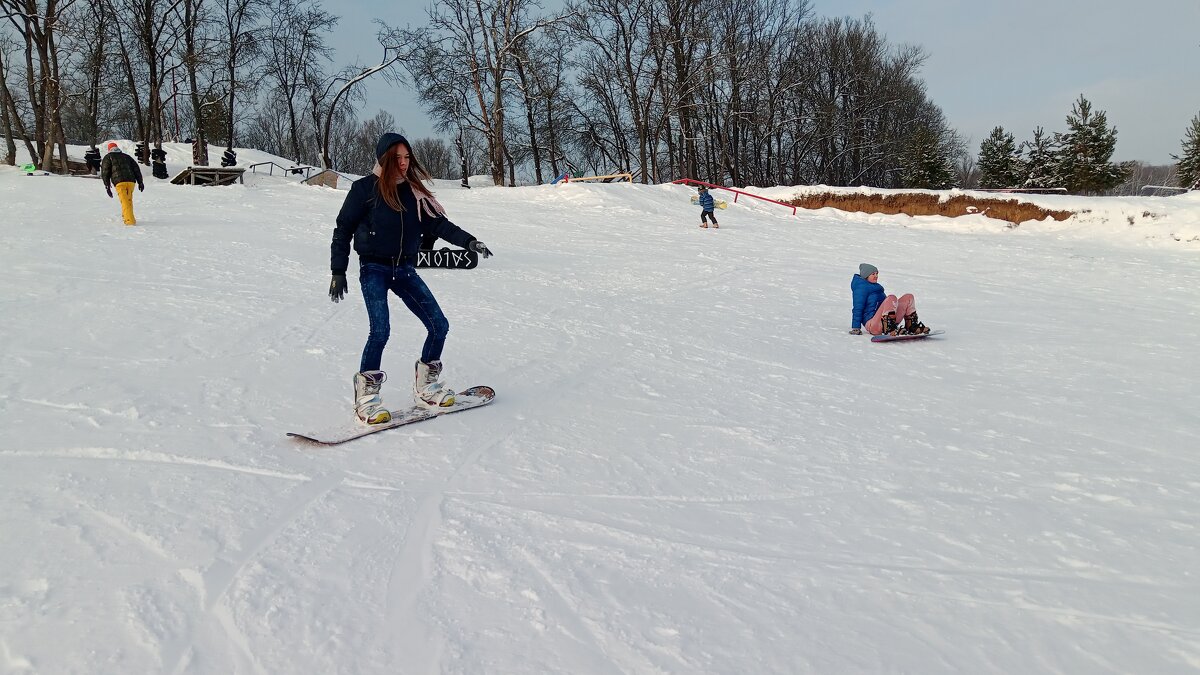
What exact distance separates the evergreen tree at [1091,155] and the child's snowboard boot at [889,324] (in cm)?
2794

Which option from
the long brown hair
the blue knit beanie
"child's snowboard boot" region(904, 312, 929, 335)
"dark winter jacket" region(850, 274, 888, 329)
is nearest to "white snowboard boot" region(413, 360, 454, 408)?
the long brown hair

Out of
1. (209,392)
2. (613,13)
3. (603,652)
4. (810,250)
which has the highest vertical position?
(613,13)

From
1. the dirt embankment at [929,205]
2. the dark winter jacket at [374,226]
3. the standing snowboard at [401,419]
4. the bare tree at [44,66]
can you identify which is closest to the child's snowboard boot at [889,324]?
the standing snowboard at [401,419]

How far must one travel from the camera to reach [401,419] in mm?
4594

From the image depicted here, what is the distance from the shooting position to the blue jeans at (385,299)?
4.42m

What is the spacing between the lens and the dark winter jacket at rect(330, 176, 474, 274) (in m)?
4.28

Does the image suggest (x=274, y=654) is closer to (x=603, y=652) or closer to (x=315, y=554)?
(x=315, y=554)

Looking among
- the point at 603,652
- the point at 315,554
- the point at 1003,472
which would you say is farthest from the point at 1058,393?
the point at 315,554

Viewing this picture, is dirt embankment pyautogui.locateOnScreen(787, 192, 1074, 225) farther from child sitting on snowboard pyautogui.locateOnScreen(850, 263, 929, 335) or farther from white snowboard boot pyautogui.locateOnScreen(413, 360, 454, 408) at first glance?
white snowboard boot pyautogui.locateOnScreen(413, 360, 454, 408)

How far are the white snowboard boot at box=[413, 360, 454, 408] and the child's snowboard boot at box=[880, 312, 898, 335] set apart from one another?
517cm

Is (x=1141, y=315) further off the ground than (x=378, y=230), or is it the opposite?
(x=378, y=230)

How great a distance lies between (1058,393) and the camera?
578 cm

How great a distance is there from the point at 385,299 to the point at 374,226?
1.67 ft

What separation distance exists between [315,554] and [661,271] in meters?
9.61
